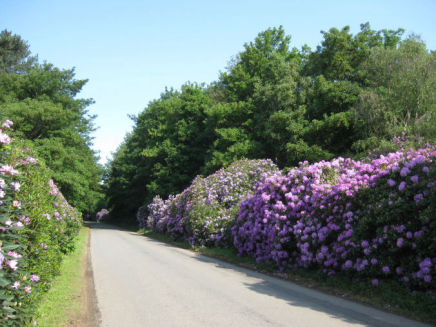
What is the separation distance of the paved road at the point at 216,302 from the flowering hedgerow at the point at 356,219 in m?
1.24

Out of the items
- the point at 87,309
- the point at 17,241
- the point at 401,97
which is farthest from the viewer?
the point at 401,97

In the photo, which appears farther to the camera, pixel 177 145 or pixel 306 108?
pixel 177 145

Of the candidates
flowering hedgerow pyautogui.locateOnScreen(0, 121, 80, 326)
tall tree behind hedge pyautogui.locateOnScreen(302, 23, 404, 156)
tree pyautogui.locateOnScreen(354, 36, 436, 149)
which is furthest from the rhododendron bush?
tall tree behind hedge pyautogui.locateOnScreen(302, 23, 404, 156)

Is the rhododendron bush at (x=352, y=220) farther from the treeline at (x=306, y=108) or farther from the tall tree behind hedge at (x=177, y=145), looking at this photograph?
the tall tree behind hedge at (x=177, y=145)

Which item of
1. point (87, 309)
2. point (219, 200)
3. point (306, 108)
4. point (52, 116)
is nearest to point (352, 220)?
point (87, 309)

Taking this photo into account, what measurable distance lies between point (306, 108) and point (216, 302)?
24.5m

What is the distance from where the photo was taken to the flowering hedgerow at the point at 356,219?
6.89 meters

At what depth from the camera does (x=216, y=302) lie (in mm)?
6824

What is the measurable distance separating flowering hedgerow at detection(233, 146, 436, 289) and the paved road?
4.07 feet

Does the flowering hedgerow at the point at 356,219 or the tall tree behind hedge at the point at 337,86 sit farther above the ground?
the tall tree behind hedge at the point at 337,86

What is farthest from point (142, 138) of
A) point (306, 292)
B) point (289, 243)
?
point (306, 292)

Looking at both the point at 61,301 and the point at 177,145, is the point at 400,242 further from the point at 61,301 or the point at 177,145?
the point at 177,145

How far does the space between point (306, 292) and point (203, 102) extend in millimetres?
32633

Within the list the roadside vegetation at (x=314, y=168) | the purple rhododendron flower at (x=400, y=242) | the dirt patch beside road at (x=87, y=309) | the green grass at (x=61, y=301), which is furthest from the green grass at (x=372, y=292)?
the green grass at (x=61, y=301)
